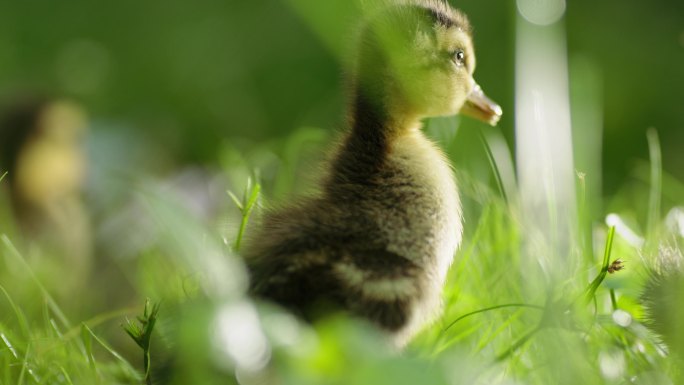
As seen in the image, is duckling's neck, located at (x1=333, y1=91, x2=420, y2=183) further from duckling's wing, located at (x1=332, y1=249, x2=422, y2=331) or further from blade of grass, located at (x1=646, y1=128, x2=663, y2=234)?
blade of grass, located at (x1=646, y1=128, x2=663, y2=234)

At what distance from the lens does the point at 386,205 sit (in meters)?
1.22

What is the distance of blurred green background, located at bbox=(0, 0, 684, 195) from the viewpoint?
3443mm

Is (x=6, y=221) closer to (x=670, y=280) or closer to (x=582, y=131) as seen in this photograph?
(x=582, y=131)

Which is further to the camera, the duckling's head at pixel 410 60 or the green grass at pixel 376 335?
the duckling's head at pixel 410 60

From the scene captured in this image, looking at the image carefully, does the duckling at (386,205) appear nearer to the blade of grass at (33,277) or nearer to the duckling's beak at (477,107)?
the duckling's beak at (477,107)

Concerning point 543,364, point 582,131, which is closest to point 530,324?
point 543,364

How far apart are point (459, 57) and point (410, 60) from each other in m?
0.11

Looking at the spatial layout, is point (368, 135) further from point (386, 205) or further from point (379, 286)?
point (379, 286)

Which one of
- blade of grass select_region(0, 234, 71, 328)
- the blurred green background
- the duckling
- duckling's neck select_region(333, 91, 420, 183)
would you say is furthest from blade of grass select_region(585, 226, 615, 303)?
the blurred green background

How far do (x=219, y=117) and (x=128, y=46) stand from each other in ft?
1.46

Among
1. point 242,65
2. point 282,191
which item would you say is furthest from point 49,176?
point 282,191

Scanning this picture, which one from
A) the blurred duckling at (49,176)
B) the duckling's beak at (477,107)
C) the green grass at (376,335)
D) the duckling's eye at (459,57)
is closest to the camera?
the green grass at (376,335)

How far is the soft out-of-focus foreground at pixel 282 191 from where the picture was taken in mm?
1102

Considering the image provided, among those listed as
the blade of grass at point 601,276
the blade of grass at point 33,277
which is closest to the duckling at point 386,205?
the blade of grass at point 601,276
